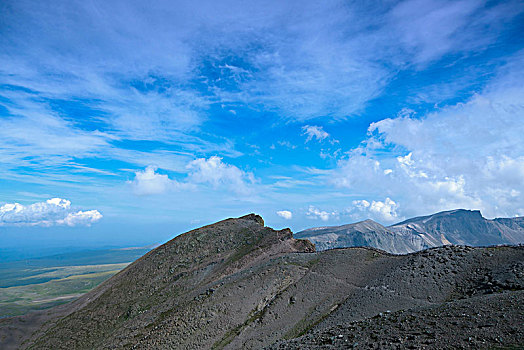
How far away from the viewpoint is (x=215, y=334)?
35438 millimetres

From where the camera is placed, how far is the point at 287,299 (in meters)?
39.1

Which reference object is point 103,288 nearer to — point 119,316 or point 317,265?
point 119,316

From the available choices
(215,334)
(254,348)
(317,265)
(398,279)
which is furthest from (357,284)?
(215,334)

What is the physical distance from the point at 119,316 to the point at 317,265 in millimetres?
32958

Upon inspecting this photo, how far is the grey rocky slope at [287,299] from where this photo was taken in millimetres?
29656

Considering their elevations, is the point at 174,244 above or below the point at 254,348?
above

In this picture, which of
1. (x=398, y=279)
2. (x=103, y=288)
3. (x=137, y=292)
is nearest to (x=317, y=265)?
(x=398, y=279)

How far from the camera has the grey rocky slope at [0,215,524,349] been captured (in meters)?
29.7

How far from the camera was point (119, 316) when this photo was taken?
49406mm

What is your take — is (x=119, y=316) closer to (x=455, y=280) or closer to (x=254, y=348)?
(x=254, y=348)

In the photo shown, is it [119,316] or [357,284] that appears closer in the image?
[357,284]

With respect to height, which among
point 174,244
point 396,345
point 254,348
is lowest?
point 254,348

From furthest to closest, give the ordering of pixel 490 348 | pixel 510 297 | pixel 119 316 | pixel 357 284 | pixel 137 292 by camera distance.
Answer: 1. pixel 137 292
2. pixel 119 316
3. pixel 357 284
4. pixel 510 297
5. pixel 490 348

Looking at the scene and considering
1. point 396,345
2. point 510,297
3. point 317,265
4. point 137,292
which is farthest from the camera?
point 137,292
